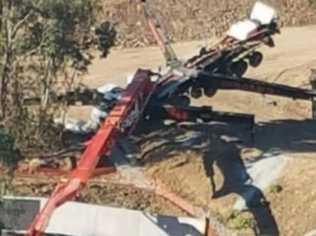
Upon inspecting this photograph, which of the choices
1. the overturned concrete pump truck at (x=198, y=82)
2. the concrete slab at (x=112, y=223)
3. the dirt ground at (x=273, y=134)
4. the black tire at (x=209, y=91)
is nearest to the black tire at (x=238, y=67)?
the overturned concrete pump truck at (x=198, y=82)

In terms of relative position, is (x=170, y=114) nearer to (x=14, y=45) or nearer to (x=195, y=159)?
(x=195, y=159)

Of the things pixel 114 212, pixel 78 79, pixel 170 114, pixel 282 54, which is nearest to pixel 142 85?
pixel 170 114

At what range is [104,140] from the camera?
67.6 feet

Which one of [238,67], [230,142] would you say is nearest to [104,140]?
[230,142]

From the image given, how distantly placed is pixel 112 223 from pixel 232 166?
3286 millimetres

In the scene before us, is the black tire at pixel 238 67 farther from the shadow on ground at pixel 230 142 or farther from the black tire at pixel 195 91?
the shadow on ground at pixel 230 142

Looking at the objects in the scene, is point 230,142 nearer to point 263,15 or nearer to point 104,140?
point 263,15

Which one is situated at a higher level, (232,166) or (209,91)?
(209,91)

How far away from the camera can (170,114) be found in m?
24.6

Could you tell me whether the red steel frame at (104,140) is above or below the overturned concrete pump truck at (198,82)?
below

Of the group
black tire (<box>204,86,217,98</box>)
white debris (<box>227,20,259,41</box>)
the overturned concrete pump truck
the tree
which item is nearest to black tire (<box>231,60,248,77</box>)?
the overturned concrete pump truck

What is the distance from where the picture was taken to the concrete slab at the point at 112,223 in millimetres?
21719

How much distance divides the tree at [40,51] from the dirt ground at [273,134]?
7.62 feet

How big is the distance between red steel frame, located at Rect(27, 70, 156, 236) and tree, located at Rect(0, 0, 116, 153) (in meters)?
1.22
